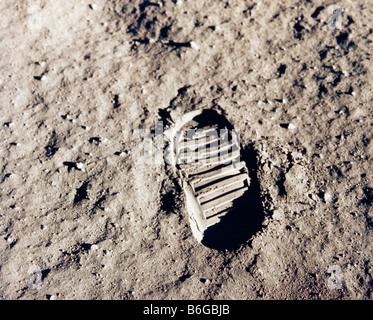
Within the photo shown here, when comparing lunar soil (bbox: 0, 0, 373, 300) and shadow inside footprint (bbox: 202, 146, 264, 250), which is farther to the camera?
shadow inside footprint (bbox: 202, 146, 264, 250)

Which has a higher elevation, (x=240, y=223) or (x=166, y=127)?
(x=166, y=127)

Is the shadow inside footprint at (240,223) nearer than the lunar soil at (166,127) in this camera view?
No

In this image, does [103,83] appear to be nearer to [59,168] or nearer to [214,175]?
[59,168]

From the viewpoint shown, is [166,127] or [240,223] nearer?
[240,223]
